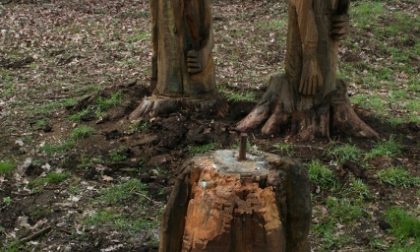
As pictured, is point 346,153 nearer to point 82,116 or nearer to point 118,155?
point 118,155

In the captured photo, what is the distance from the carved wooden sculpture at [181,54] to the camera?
806 cm

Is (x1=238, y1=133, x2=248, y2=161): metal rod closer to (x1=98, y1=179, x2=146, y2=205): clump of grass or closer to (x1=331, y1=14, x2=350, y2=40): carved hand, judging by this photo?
(x1=98, y1=179, x2=146, y2=205): clump of grass

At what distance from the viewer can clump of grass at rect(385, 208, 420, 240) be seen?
5.88 meters

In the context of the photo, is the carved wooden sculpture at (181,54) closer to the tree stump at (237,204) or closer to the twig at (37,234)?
the twig at (37,234)

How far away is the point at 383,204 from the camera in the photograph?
6387 millimetres

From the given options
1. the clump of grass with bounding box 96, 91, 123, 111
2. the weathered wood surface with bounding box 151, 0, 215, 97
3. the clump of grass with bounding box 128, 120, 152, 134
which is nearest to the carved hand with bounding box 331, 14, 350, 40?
the weathered wood surface with bounding box 151, 0, 215, 97

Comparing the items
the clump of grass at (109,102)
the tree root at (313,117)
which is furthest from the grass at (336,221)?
the clump of grass at (109,102)

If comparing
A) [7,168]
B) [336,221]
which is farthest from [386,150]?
[7,168]

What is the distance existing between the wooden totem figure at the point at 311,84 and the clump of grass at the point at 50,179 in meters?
2.26

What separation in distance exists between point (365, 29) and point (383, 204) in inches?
292

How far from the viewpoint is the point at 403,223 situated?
19.6ft

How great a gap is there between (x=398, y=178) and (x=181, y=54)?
313 cm

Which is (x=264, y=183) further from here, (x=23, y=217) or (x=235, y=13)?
(x=235, y=13)

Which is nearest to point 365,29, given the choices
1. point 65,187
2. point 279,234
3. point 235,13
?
point 235,13
